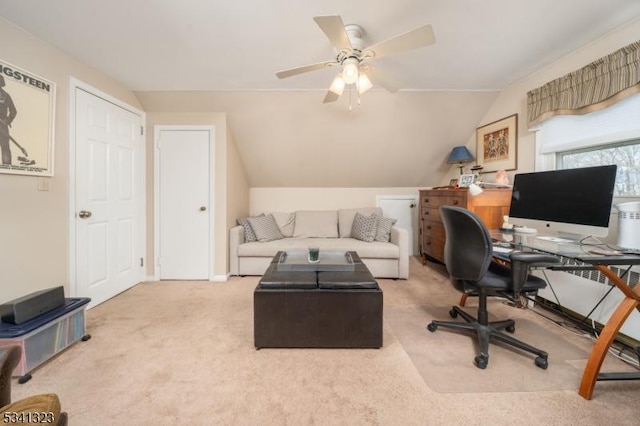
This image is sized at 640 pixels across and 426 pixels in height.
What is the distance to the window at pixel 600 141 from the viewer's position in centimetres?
190

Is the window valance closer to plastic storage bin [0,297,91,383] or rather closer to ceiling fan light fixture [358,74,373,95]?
ceiling fan light fixture [358,74,373,95]

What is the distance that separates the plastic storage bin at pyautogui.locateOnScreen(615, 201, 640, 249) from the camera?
5.26ft

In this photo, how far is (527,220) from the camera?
2.16 metres

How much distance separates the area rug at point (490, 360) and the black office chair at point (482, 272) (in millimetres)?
82

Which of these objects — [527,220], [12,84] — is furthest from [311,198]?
[12,84]

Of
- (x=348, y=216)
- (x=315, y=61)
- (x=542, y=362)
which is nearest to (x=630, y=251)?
(x=542, y=362)

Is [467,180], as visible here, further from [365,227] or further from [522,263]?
[522,263]

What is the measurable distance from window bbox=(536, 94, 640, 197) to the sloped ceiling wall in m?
0.99

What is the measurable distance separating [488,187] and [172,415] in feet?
10.6

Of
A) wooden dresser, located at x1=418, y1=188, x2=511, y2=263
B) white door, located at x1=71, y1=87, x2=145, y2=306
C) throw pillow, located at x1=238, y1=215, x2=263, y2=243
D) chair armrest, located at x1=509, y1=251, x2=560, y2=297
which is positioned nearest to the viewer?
chair armrest, located at x1=509, y1=251, x2=560, y2=297

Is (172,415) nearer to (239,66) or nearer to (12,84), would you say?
(12,84)

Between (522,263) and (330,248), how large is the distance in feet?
6.94

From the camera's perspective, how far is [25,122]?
184 centimetres

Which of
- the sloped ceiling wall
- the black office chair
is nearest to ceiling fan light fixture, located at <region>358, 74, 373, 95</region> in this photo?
the black office chair
